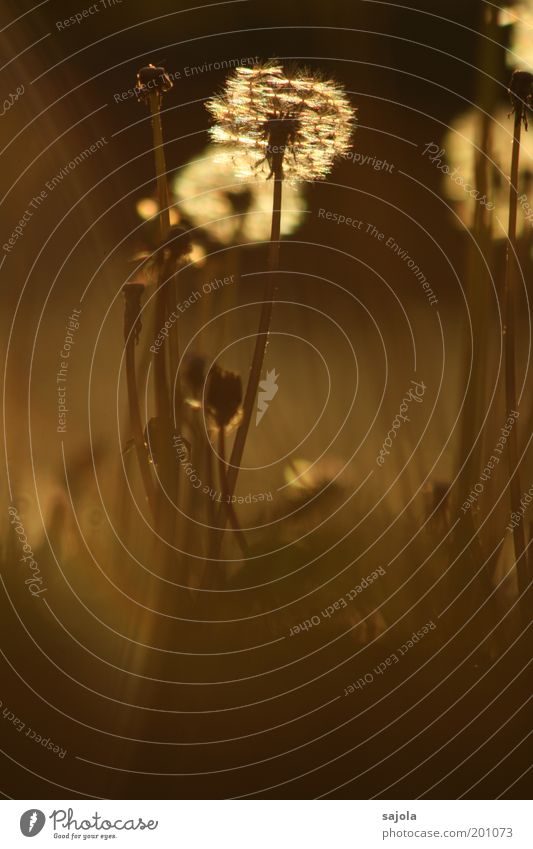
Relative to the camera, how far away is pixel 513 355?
736 mm

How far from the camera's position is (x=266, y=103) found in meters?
0.73

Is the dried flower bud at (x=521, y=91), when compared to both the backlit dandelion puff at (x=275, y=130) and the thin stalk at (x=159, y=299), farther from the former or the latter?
the thin stalk at (x=159, y=299)

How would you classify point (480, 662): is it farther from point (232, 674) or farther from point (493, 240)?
point (493, 240)

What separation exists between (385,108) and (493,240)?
171 mm

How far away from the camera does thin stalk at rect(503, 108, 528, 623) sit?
0.73 meters

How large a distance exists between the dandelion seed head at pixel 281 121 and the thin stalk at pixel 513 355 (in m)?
0.17

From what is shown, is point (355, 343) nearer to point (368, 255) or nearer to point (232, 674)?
point (368, 255)

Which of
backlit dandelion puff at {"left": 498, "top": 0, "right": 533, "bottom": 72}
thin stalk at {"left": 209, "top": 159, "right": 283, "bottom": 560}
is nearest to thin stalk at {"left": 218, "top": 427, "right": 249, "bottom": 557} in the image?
thin stalk at {"left": 209, "top": 159, "right": 283, "bottom": 560}

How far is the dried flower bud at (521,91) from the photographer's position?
732 millimetres

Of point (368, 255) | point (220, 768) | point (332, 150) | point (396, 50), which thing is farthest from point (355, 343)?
point (220, 768)

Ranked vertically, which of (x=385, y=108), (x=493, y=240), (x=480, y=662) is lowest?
(x=480, y=662)

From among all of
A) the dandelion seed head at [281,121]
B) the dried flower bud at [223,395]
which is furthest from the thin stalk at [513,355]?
the dried flower bud at [223,395]

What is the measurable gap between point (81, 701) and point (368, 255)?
0.53 m

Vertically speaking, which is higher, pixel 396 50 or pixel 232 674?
pixel 396 50
